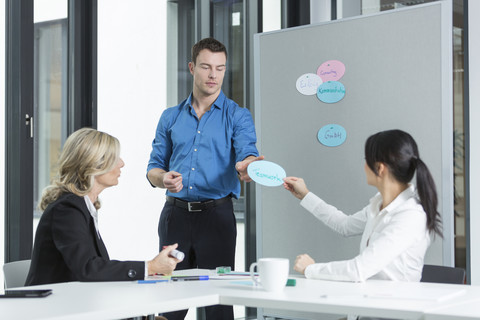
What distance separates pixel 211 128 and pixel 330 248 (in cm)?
104

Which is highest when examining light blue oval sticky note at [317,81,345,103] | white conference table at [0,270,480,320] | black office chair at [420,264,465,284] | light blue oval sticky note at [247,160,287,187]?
light blue oval sticky note at [317,81,345,103]

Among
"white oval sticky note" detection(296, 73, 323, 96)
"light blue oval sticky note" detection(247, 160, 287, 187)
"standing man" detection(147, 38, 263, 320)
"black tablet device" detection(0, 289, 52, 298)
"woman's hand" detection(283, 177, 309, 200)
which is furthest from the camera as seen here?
"white oval sticky note" detection(296, 73, 323, 96)

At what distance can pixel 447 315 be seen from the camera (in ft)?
5.04

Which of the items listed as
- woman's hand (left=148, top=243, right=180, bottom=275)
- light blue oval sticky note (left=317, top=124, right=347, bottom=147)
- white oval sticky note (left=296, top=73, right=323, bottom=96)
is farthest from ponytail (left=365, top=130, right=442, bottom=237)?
white oval sticky note (left=296, top=73, right=323, bottom=96)

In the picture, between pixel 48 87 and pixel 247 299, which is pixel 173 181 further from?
pixel 247 299

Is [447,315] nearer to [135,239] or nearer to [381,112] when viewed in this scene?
[381,112]

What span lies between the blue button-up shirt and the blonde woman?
87cm

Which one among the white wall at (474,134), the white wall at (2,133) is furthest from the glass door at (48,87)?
the white wall at (474,134)

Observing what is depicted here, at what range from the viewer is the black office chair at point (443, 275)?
2357mm

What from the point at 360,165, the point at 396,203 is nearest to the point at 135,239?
the point at 360,165

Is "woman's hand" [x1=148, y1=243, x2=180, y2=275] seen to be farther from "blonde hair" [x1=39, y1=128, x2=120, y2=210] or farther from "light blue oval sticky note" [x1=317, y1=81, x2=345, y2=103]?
"light blue oval sticky note" [x1=317, y1=81, x2=345, y2=103]

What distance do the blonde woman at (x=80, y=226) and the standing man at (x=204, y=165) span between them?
27.4 inches

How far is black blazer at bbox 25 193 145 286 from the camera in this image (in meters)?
2.13

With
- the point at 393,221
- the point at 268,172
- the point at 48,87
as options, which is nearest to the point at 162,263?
the point at 268,172
